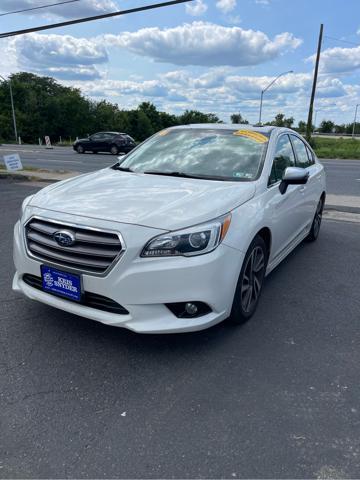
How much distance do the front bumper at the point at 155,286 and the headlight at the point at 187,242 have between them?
4 centimetres

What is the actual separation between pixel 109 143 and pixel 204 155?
23780 millimetres

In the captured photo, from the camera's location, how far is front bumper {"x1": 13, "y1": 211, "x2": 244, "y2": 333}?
263cm

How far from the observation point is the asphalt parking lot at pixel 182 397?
2.07 meters

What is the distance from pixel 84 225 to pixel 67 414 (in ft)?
3.86

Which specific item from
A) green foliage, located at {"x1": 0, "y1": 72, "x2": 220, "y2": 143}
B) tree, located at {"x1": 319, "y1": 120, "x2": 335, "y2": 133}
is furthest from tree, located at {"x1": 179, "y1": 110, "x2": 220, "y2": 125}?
tree, located at {"x1": 319, "y1": 120, "x2": 335, "y2": 133}

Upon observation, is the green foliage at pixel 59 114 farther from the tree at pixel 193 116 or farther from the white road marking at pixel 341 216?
the white road marking at pixel 341 216

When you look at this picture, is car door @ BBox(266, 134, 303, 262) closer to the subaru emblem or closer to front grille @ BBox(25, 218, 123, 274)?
front grille @ BBox(25, 218, 123, 274)

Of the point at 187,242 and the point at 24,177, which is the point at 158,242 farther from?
the point at 24,177

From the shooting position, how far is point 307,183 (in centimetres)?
487

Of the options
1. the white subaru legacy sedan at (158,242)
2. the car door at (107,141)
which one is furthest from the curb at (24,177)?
the car door at (107,141)

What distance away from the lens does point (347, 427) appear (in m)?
2.32

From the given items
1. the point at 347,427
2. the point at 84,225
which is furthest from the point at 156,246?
the point at 347,427

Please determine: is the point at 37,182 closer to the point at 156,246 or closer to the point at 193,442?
the point at 156,246

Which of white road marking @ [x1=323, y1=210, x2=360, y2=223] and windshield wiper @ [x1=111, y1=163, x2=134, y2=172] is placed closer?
windshield wiper @ [x1=111, y1=163, x2=134, y2=172]
